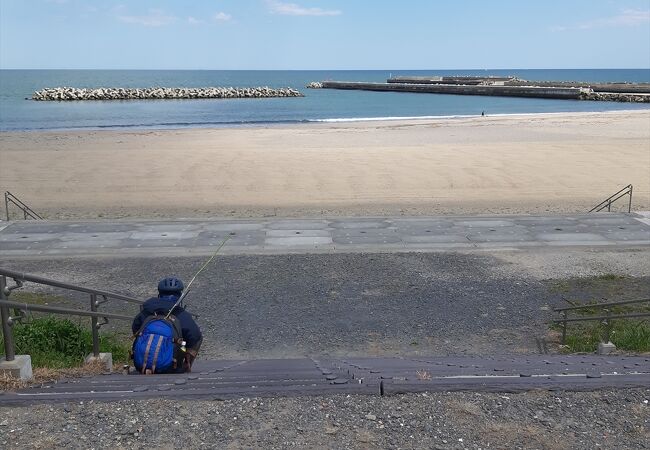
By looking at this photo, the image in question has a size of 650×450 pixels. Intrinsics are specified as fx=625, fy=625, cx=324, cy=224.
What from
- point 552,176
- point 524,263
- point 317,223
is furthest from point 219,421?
point 552,176

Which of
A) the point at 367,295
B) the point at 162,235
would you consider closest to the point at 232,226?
the point at 162,235

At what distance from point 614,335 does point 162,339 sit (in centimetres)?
609

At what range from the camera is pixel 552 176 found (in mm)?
24141

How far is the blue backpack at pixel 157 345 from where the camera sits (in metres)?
5.01

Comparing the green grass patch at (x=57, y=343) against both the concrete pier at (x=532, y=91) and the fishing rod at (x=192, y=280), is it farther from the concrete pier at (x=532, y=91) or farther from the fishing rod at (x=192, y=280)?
the concrete pier at (x=532, y=91)

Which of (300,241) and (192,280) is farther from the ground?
(192,280)

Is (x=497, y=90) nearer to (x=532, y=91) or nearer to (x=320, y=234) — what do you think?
(x=532, y=91)

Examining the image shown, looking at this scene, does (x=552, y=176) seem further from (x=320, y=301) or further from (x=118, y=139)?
(x=118, y=139)

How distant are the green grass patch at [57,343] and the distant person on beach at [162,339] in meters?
1.35

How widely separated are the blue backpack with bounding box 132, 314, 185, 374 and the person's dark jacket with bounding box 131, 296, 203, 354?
0.35ft

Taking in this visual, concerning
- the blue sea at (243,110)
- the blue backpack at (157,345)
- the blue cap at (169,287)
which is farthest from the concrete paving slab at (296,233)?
the blue sea at (243,110)

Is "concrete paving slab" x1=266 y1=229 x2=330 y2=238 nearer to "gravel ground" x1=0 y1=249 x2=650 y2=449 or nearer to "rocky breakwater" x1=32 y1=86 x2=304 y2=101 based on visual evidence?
"gravel ground" x1=0 y1=249 x2=650 y2=449

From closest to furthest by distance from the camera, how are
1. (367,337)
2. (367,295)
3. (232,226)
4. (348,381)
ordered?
(348,381) < (367,337) < (367,295) < (232,226)

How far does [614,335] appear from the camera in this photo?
8258 mm
